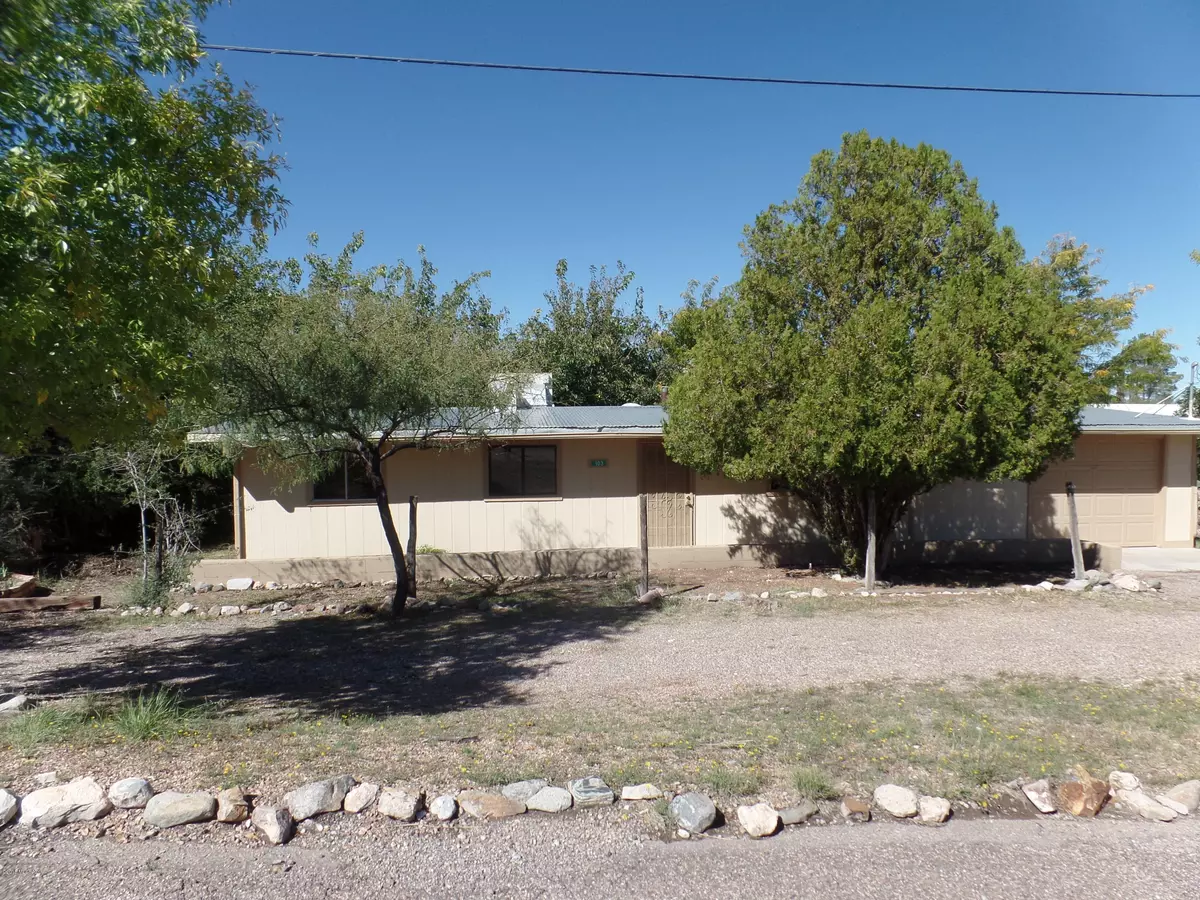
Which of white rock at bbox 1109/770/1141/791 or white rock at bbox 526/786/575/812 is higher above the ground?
white rock at bbox 526/786/575/812

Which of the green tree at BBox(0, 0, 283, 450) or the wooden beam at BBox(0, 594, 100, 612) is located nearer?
the green tree at BBox(0, 0, 283, 450)

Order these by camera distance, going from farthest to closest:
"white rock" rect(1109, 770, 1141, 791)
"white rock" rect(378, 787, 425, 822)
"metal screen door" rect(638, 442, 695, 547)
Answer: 1. "metal screen door" rect(638, 442, 695, 547)
2. "white rock" rect(1109, 770, 1141, 791)
3. "white rock" rect(378, 787, 425, 822)

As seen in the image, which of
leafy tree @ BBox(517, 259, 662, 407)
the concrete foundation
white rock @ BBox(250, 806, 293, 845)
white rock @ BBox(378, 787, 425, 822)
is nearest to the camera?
white rock @ BBox(250, 806, 293, 845)

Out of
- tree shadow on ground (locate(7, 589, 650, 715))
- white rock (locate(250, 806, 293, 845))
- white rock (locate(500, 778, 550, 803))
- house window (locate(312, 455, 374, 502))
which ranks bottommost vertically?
tree shadow on ground (locate(7, 589, 650, 715))

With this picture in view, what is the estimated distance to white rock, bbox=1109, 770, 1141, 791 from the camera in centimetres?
434

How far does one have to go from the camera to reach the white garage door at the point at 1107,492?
14.9m

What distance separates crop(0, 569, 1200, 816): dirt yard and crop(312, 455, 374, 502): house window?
8.35 ft

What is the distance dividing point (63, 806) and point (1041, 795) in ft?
15.5

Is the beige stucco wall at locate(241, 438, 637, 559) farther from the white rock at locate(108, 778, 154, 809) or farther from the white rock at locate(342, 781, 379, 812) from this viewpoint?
the white rock at locate(342, 781, 379, 812)

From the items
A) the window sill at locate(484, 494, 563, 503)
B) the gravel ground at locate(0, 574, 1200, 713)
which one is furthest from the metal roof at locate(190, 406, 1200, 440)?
the gravel ground at locate(0, 574, 1200, 713)

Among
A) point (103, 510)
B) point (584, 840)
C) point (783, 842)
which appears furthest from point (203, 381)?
point (103, 510)

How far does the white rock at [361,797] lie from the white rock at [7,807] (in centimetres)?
146

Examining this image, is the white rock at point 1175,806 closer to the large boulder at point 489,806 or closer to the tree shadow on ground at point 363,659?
the large boulder at point 489,806

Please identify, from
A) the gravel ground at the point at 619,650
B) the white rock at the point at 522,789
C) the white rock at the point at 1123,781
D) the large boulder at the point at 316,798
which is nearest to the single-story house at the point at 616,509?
the gravel ground at the point at 619,650
